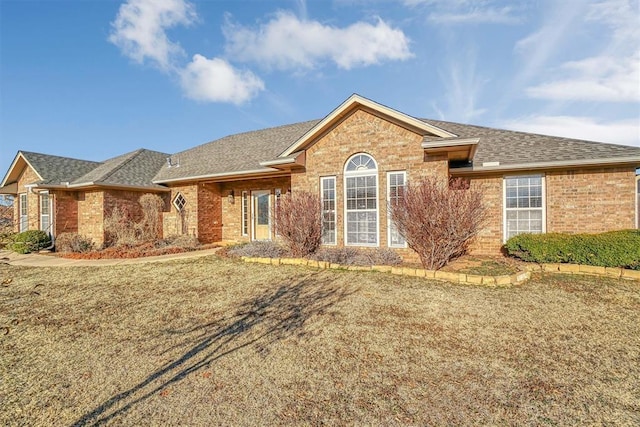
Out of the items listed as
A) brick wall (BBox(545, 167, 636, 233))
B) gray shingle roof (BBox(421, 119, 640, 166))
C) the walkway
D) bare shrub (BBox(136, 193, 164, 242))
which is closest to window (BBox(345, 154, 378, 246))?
gray shingle roof (BBox(421, 119, 640, 166))

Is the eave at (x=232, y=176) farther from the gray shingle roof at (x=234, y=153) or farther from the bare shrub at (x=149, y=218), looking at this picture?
the bare shrub at (x=149, y=218)

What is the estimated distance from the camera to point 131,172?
1567cm

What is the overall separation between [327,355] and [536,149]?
10.7 metres

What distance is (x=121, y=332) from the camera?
5047mm

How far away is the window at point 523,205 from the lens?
10.2 metres

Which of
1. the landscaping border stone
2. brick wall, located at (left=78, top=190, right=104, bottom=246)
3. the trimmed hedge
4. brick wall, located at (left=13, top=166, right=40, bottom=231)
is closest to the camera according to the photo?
the landscaping border stone

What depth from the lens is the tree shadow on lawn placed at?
10.9 ft

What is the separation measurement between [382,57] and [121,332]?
44.3 ft

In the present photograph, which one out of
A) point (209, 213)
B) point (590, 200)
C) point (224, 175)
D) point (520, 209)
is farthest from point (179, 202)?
point (590, 200)

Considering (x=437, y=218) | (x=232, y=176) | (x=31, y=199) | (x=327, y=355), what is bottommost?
(x=327, y=355)

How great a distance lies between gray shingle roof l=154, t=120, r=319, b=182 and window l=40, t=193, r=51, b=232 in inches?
209

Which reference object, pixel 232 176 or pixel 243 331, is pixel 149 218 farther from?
pixel 243 331

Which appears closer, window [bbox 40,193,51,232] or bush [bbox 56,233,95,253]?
bush [bbox 56,233,95,253]

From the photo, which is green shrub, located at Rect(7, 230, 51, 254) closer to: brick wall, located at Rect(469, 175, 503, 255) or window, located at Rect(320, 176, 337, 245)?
window, located at Rect(320, 176, 337, 245)
